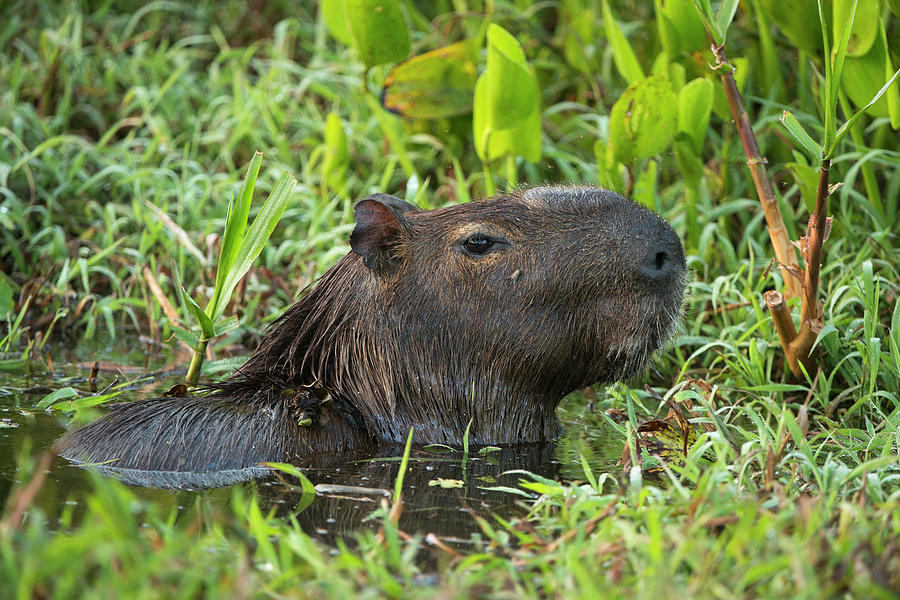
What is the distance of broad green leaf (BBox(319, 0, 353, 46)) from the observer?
5707 millimetres

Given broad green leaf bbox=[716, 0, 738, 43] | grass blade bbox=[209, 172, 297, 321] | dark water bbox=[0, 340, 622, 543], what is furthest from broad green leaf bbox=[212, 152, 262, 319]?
broad green leaf bbox=[716, 0, 738, 43]

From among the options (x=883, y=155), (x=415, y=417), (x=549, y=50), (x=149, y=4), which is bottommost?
(x=415, y=417)

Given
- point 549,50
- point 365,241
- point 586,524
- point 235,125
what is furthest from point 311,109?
point 586,524

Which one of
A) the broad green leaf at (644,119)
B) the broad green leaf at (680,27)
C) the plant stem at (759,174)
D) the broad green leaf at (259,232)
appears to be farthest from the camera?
the broad green leaf at (680,27)

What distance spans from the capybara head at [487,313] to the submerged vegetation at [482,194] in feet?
0.92

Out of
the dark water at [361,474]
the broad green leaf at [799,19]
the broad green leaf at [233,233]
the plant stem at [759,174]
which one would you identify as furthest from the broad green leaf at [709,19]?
the broad green leaf at [233,233]

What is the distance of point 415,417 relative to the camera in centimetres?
396

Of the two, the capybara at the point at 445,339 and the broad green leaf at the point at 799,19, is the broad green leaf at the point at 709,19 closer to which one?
the capybara at the point at 445,339

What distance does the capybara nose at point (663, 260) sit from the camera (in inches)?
147

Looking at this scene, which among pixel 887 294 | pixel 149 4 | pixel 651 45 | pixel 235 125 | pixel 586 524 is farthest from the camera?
pixel 149 4

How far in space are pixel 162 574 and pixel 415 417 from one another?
1.80 m

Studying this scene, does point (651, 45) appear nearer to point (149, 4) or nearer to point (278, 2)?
point (278, 2)

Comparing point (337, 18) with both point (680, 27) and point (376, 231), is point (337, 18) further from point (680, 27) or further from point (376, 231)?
point (376, 231)

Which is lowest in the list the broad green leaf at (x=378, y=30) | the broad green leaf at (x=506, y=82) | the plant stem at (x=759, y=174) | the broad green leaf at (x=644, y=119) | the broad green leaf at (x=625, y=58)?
the plant stem at (x=759, y=174)
